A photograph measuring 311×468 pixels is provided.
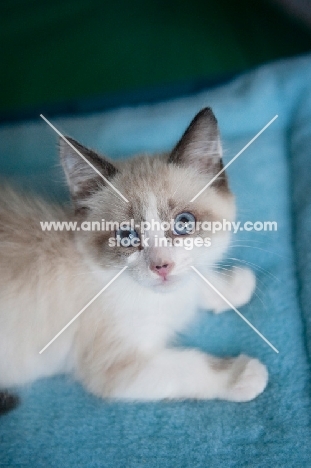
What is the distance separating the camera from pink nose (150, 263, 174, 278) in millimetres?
980

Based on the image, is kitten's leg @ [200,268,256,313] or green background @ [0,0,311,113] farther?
green background @ [0,0,311,113]

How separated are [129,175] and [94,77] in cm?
138

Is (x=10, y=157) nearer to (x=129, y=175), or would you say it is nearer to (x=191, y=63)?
(x=129, y=175)

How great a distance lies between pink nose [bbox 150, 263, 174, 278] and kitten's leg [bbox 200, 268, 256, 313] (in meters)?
0.34

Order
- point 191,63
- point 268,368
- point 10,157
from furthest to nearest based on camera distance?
point 191,63 < point 10,157 < point 268,368

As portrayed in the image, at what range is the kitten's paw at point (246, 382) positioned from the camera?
1.11 meters

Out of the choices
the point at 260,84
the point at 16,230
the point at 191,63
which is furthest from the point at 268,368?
the point at 191,63

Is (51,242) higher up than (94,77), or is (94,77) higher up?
(94,77)

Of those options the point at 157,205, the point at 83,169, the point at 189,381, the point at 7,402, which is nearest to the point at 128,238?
the point at 157,205

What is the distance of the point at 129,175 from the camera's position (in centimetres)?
112

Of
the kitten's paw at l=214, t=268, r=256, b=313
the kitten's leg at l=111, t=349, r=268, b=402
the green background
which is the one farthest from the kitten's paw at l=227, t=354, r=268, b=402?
the green background

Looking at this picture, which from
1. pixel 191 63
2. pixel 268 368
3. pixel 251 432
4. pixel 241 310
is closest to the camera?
pixel 251 432

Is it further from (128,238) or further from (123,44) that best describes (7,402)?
(123,44)

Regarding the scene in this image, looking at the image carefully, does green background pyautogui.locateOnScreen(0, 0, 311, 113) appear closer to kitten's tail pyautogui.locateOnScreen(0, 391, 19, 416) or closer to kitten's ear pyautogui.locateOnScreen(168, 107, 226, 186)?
kitten's ear pyautogui.locateOnScreen(168, 107, 226, 186)
